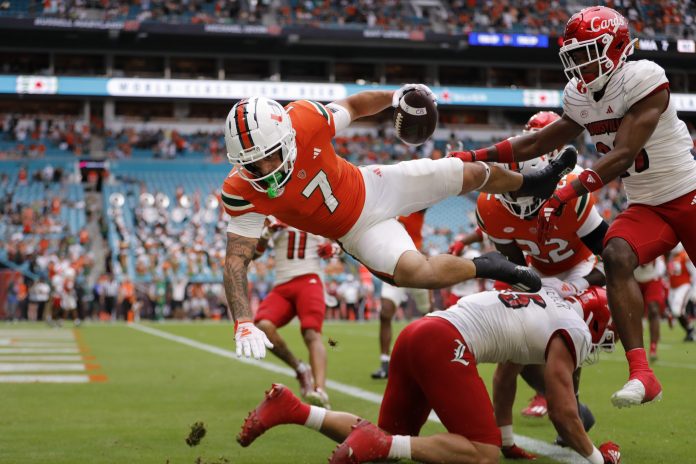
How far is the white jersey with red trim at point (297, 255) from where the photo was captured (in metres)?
8.16

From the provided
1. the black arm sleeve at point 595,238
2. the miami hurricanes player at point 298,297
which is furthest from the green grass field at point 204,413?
the black arm sleeve at point 595,238

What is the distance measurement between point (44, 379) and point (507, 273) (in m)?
6.15

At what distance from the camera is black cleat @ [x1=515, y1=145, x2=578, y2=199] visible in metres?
5.17

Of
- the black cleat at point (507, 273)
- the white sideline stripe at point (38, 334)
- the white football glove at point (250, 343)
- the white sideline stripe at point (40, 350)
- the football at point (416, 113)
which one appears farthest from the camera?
the white sideline stripe at point (38, 334)

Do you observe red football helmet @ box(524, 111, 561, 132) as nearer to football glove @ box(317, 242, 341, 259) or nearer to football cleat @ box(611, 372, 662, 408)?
football cleat @ box(611, 372, 662, 408)

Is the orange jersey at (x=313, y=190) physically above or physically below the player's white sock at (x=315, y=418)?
above

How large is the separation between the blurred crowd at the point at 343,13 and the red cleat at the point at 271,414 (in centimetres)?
3056

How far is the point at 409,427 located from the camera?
426cm

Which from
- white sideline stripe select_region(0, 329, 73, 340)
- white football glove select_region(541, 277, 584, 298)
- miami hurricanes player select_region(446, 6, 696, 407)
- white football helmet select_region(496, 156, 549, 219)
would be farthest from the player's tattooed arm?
white sideline stripe select_region(0, 329, 73, 340)

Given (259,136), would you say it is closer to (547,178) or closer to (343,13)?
(547,178)

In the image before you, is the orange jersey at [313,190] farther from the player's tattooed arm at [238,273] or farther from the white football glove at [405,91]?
the white football glove at [405,91]

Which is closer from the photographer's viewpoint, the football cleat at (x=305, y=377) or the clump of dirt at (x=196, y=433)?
the clump of dirt at (x=196, y=433)

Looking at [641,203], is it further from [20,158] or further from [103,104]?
[103,104]

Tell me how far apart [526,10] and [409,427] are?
3269 cm
